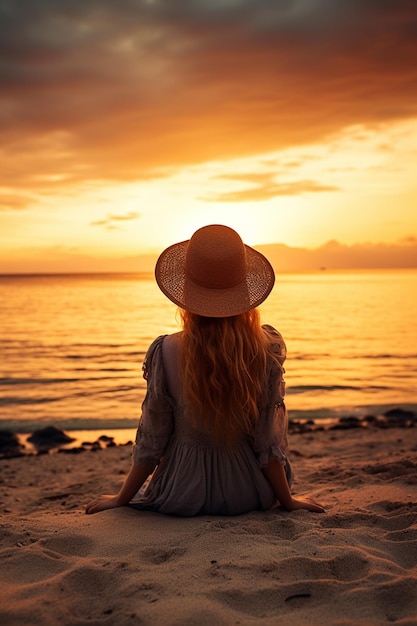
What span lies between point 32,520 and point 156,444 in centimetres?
91

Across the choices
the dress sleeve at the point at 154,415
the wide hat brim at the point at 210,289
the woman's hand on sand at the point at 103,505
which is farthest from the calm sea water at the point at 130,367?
the wide hat brim at the point at 210,289

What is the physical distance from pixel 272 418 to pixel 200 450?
503 millimetres

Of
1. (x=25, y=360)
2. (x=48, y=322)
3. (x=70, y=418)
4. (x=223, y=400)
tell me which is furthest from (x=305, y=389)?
(x=48, y=322)

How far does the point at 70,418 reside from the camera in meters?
10.8

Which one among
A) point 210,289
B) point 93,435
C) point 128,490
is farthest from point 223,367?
point 93,435

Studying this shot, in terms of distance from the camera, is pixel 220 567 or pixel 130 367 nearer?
pixel 220 567

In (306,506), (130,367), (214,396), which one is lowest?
(130,367)

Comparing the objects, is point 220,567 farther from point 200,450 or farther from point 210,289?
point 210,289

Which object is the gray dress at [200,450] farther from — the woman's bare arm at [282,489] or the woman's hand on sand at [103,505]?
the woman's hand on sand at [103,505]

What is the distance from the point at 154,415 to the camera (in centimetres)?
376

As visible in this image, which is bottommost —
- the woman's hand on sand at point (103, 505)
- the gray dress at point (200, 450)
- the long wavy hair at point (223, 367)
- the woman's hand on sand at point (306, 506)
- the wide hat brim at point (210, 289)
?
the woman's hand on sand at point (306, 506)

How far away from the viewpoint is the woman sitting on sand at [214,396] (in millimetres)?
3484

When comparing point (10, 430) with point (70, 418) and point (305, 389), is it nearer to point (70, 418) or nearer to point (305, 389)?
point (70, 418)

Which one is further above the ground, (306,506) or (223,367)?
(223,367)
